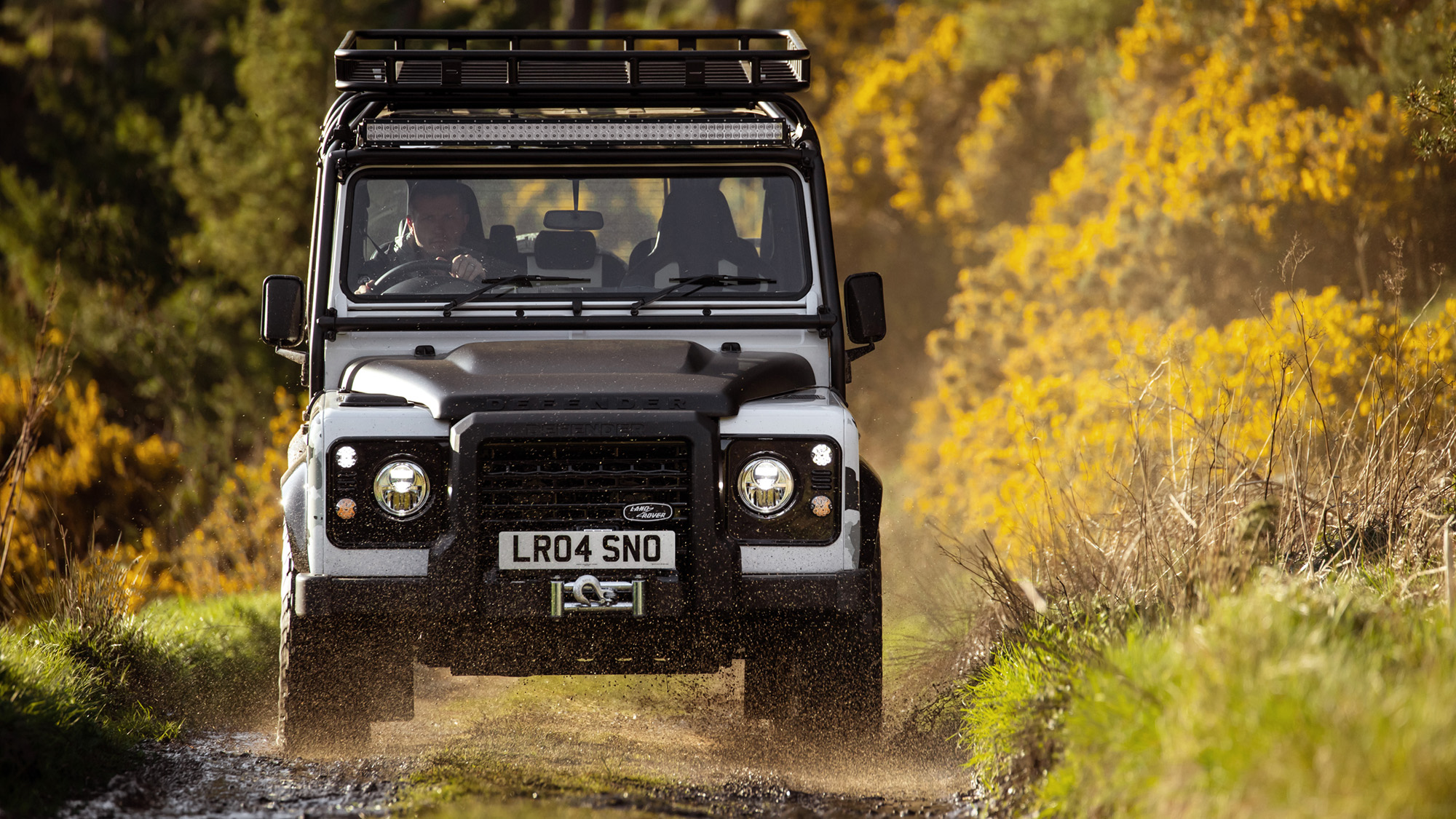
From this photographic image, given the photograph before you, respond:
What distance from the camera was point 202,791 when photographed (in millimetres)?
4586

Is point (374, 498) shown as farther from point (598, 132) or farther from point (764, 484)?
point (598, 132)

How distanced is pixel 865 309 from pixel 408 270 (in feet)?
6.07

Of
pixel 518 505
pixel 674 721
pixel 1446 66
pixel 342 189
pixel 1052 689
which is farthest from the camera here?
pixel 1446 66

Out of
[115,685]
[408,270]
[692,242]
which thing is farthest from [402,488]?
[115,685]

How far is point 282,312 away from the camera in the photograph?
549cm

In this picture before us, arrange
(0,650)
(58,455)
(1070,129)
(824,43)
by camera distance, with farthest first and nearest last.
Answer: (824,43) < (1070,129) < (58,455) < (0,650)

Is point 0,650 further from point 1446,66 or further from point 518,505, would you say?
point 1446,66

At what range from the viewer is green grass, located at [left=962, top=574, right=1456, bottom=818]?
9.34 ft

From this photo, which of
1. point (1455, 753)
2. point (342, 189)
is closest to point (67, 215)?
point (342, 189)

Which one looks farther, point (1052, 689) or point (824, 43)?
point (824, 43)

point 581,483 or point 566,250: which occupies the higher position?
point 566,250

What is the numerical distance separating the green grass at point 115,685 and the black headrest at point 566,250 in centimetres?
237

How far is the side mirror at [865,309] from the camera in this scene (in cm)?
578

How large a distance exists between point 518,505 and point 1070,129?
13.5 m
